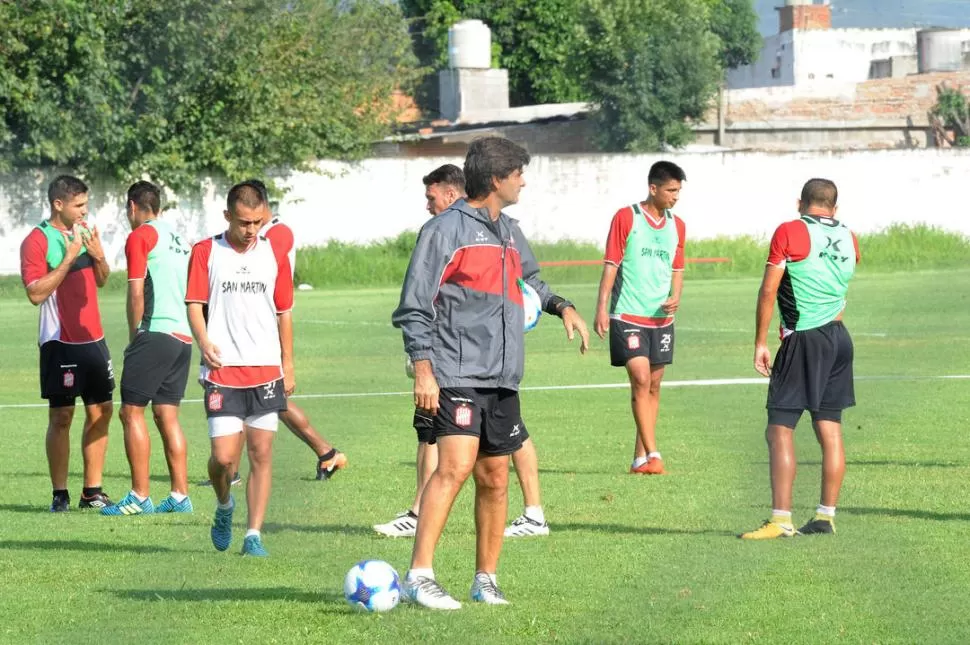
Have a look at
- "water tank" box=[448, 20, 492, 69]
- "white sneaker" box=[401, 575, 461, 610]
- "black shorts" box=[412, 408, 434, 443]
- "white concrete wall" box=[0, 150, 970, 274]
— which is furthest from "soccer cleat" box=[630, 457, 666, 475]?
"water tank" box=[448, 20, 492, 69]

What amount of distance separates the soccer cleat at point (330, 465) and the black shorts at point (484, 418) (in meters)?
4.41

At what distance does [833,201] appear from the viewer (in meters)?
8.81

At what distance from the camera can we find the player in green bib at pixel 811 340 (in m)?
8.63

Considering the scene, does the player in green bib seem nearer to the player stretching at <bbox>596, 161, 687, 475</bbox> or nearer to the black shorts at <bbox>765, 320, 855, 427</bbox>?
the black shorts at <bbox>765, 320, 855, 427</bbox>

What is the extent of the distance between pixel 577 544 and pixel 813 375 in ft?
5.27

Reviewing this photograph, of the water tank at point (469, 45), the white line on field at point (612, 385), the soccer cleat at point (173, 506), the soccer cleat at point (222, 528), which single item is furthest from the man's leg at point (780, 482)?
the water tank at point (469, 45)

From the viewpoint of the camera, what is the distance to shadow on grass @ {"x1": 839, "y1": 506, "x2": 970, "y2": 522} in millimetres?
8906

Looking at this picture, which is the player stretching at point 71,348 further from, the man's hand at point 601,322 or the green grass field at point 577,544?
the man's hand at point 601,322

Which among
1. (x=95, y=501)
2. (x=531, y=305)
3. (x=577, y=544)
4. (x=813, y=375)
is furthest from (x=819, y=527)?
(x=95, y=501)

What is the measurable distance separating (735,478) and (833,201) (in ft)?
8.82

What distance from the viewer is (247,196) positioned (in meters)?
7.90

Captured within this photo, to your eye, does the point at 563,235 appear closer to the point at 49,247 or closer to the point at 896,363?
the point at 896,363

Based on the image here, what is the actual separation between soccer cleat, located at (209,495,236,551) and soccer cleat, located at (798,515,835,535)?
3041mm

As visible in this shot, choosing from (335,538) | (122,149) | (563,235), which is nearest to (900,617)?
(335,538)
